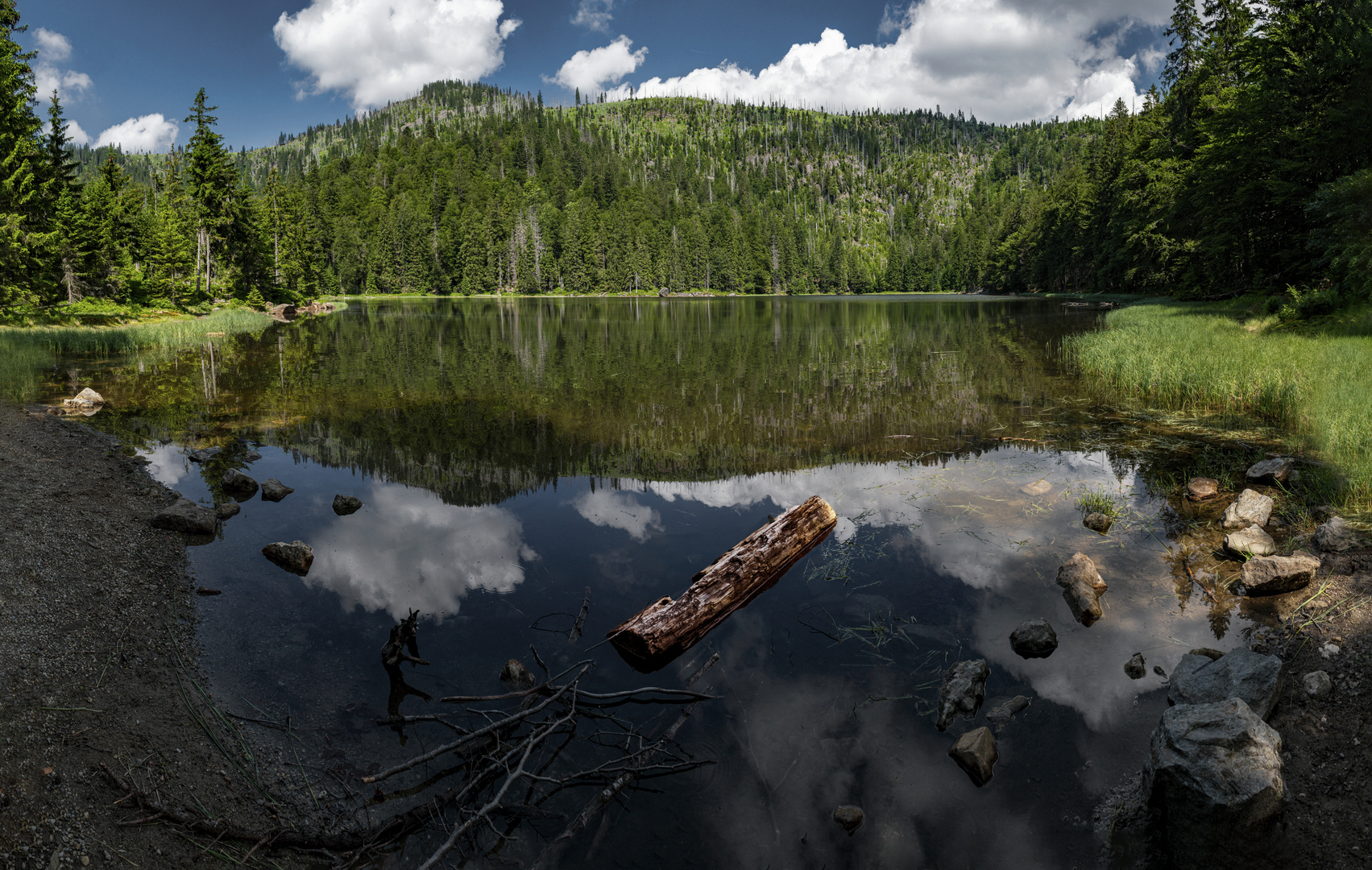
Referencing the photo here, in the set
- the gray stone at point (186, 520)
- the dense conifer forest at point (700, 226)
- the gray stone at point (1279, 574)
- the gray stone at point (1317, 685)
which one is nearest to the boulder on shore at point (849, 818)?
the gray stone at point (1317, 685)

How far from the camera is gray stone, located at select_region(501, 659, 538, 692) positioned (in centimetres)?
641

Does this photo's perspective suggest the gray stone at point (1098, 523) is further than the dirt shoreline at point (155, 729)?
Yes

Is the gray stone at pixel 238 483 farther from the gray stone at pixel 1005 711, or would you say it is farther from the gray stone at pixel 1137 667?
the gray stone at pixel 1137 667

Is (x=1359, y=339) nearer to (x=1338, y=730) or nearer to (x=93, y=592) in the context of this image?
(x=1338, y=730)

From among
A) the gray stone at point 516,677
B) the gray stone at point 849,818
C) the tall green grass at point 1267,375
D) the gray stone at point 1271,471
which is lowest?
the gray stone at point 849,818

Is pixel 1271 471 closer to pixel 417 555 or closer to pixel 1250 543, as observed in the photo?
pixel 1250 543

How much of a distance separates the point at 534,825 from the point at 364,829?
1.19 meters

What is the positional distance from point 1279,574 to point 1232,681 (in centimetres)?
291

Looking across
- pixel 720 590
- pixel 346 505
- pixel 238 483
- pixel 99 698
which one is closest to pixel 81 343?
pixel 238 483

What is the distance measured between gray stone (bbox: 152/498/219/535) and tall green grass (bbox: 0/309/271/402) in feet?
46.3

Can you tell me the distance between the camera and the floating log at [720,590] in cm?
696

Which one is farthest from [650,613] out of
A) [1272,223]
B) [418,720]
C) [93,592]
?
[1272,223]

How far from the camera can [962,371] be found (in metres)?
25.6

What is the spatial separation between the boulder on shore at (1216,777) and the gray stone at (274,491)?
1303 cm
